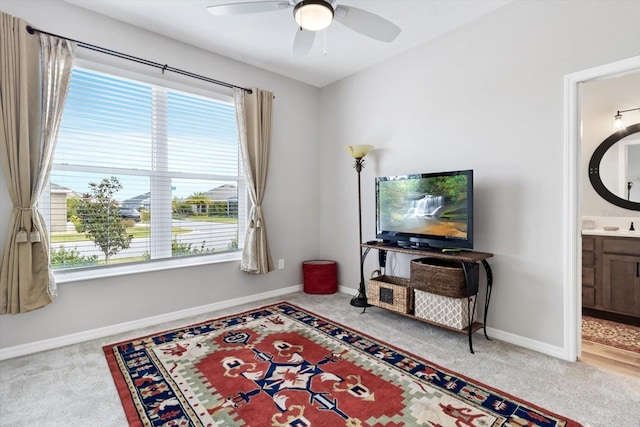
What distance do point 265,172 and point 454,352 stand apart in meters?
2.62

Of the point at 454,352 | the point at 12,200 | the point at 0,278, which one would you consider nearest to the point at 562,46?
the point at 454,352

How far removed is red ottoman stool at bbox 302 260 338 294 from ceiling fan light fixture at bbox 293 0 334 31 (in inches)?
109

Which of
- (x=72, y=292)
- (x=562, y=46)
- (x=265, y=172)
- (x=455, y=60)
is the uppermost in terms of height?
(x=455, y=60)

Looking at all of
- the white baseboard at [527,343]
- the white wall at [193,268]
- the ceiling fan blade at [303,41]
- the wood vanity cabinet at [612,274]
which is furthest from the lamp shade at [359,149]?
the wood vanity cabinet at [612,274]

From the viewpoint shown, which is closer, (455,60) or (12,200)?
(12,200)

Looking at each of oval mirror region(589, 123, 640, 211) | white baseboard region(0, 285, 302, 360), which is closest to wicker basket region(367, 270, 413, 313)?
white baseboard region(0, 285, 302, 360)

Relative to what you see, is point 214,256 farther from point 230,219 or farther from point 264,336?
point 264,336

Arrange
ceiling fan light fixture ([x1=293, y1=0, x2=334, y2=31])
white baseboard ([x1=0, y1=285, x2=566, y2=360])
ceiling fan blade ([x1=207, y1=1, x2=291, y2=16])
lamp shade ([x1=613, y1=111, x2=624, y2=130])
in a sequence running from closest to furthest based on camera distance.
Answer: ceiling fan light fixture ([x1=293, y1=0, x2=334, y2=31]), ceiling fan blade ([x1=207, y1=1, x2=291, y2=16]), white baseboard ([x1=0, y1=285, x2=566, y2=360]), lamp shade ([x1=613, y1=111, x2=624, y2=130])

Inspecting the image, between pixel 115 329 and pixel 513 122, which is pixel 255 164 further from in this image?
pixel 513 122

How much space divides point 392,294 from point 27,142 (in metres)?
3.14

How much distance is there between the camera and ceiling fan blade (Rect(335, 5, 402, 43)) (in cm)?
211

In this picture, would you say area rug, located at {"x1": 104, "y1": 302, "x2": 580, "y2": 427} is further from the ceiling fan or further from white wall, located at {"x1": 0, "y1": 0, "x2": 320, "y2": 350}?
the ceiling fan

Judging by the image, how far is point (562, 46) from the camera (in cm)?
238

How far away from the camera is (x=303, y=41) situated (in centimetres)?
245
